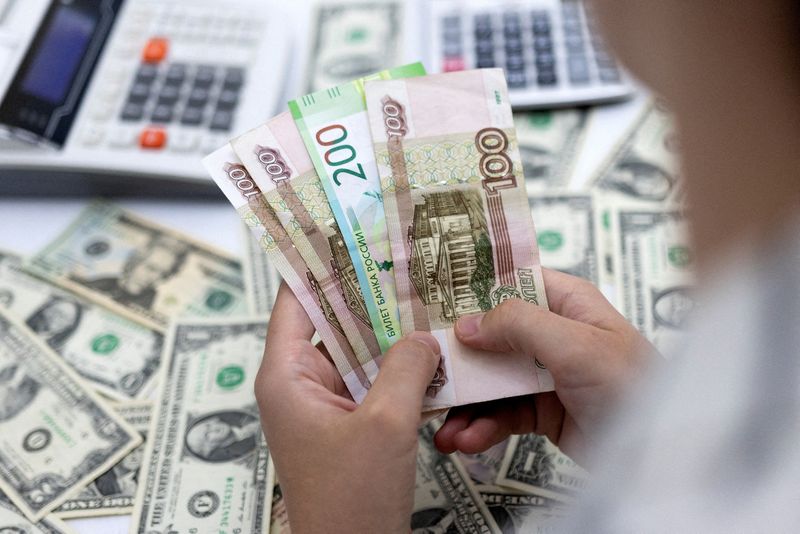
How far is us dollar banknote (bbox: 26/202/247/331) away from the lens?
0.79 meters

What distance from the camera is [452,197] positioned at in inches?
25.7

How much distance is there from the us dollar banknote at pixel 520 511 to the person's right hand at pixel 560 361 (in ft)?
0.16

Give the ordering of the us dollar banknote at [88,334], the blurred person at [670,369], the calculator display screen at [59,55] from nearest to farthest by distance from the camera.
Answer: the blurred person at [670,369], the us dollar banknote at [88,334], the calculator display screen at [59,55]

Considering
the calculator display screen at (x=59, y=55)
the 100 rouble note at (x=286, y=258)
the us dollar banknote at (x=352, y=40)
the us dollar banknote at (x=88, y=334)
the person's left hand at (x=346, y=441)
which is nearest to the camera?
the person's left hand at (x=346, y=441)

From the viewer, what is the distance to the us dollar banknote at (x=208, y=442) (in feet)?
2.12

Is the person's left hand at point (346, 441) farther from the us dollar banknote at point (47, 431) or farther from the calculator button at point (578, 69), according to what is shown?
the calculator button at point (578, 69)

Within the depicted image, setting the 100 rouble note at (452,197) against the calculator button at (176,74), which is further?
the calculator button at (176,74)

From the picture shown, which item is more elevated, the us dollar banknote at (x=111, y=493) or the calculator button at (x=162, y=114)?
the calculator button at (x=162, y=114)

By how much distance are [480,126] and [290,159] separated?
0.53 feet

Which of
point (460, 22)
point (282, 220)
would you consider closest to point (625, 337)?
point (282, 220)

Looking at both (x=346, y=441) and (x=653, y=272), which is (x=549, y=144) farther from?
(x=346, y=441)

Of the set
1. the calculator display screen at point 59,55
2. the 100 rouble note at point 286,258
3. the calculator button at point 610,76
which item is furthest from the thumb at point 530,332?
the calculator display screen at point 59,55

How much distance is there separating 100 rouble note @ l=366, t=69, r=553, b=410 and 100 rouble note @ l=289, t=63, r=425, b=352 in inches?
0.4

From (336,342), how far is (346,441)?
12cm
